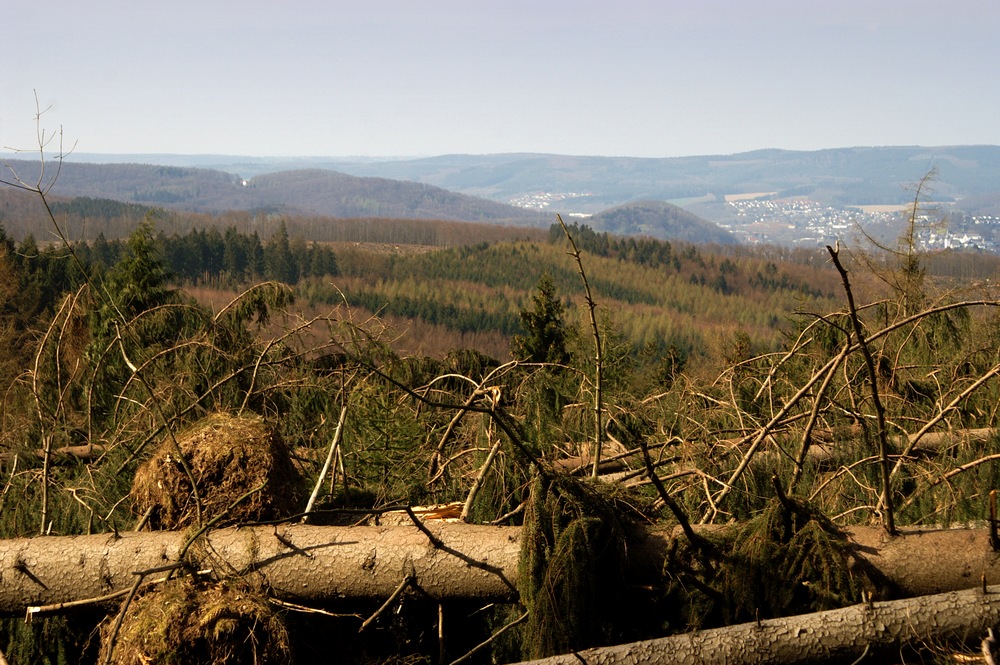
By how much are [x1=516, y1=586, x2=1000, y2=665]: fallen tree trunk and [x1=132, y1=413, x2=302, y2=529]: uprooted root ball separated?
1.44m

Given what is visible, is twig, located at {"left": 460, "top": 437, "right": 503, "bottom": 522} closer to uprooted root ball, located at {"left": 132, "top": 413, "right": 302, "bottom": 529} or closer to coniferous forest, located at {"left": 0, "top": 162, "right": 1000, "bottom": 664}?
coniferous forest, located at {"left": 0, "top": 162, "right": 1000, "bottom": 664}

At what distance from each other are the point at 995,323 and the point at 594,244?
93.1m

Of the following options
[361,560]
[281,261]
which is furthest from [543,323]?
[281,261]

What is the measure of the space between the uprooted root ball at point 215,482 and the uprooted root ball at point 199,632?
1.91ft

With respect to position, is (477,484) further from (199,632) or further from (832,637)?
(832,637)

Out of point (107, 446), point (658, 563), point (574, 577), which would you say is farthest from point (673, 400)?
point (107, 446)

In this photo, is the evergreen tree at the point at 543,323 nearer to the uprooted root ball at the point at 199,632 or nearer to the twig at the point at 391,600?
the twig at the point at 391,600

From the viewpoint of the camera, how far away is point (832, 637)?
2715mm

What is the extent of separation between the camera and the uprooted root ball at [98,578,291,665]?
2.77m

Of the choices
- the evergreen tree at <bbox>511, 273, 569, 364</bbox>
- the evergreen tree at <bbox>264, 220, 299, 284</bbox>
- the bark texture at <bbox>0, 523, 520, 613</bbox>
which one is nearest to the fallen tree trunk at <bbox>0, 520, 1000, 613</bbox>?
the bark texture at <bbox>0, 523, 520, 613</bbox>

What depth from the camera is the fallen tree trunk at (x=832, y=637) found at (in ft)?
8.84

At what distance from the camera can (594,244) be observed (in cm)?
9794

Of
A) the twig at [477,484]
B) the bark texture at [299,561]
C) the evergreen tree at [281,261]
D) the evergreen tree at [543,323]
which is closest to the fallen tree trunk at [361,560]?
the bark texture at [299,561]

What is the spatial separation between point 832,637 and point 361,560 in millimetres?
1673
